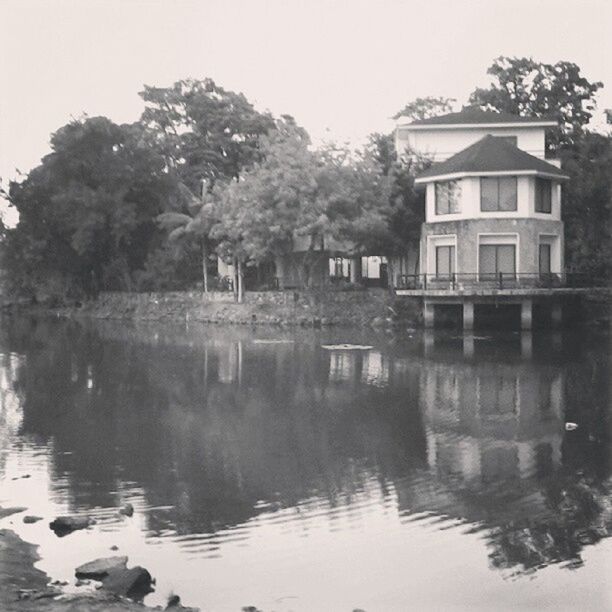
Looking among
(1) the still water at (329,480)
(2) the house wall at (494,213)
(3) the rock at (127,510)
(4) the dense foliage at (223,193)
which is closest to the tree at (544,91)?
(4) the dense foliage at (223,193)

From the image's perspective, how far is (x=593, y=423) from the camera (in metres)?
18.6

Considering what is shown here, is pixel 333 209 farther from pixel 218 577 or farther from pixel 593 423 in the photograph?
pixel 218 577

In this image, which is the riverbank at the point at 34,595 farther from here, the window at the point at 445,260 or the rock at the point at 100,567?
the window at the point at 445,260

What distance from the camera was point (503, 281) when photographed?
40312 millimetres

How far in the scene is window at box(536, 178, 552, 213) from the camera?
4207cm

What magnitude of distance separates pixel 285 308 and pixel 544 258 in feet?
45.4

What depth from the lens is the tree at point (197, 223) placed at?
166ft

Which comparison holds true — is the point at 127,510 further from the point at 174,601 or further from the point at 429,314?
the point at 429,314

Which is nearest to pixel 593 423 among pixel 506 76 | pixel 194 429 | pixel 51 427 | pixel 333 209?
pixel 194 429

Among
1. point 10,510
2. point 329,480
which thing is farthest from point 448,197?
point 10,510

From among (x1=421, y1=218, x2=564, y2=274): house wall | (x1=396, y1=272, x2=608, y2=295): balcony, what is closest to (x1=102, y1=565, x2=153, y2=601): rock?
(x1=396, y1=272, x2=608, y2=295): balcony

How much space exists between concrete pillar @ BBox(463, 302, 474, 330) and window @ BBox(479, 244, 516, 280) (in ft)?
7.20

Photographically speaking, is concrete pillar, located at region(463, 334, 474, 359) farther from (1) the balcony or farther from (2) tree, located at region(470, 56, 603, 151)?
(2) tree, located at region(470, 56, 603, 151)

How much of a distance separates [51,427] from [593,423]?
10637mm
